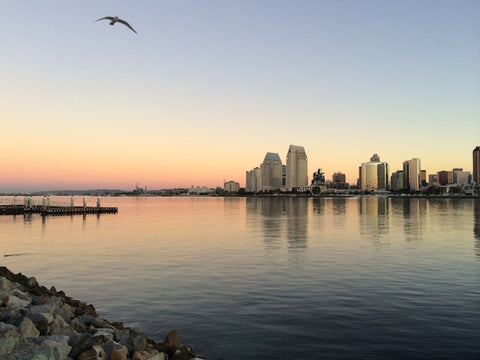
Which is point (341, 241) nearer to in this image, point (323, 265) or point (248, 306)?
point (323, 265)

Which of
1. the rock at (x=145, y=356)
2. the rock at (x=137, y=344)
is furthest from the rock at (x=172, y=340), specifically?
the rock at (x=145, y=356)

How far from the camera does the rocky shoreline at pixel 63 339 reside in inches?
412

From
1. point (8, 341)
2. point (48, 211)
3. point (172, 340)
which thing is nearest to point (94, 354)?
point (8, 341)

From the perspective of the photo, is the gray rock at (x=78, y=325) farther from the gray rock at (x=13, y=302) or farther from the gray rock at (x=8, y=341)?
the gray rock at (x=8, y=341)

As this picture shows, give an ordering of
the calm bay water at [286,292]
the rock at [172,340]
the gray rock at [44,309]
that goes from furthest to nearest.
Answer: the calm bay water at [286,292], the gray rock at [44,309], the rock at [172,340]

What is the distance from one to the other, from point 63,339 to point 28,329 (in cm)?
112

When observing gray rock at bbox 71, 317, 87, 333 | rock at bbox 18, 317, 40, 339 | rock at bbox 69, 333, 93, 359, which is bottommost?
gray rock at bbox 71, 317, 87, 333

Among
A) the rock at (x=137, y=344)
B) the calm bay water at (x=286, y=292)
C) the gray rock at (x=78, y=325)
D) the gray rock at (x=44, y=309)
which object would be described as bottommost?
the calm bay water at (x=286, y=292)

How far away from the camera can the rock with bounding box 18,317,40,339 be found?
40.0 feet

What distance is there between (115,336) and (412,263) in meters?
30.1

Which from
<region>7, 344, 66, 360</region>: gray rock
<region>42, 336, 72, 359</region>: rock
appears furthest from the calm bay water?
<region>7, 344, 66, 360</region>: gray rock

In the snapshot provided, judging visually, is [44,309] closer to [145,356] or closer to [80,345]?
[80,345]

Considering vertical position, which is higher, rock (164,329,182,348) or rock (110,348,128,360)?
rock (110,348,128,360)

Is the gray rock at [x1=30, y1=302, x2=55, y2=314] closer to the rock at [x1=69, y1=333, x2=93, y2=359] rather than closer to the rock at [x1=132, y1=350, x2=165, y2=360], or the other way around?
the rock at [x1=69, y1=333, x2=93, y2=359]
